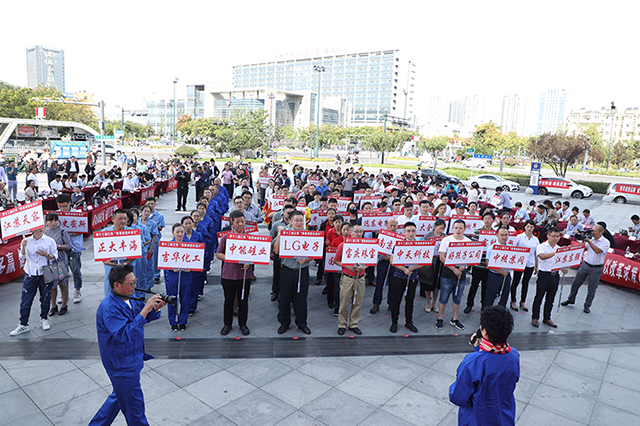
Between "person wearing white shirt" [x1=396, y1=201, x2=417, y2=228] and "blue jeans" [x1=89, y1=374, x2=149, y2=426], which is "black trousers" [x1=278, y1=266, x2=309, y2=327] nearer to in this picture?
"blue jeans" [x1=89, y1=374, x2=149, y2=426]

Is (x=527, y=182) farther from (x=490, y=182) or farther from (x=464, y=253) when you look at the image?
(x=464, y=253)

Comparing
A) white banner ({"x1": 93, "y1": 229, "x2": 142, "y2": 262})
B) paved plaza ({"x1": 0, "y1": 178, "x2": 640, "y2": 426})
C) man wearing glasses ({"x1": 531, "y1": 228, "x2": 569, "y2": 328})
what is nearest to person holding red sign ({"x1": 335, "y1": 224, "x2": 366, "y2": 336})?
paved plaza ({"x1": 0, "y1": 178, "x2": 640, "y2": 426})

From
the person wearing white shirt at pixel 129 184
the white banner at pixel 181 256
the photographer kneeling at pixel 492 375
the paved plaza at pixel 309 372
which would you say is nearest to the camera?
the photographer kneeling at pixel 492 375

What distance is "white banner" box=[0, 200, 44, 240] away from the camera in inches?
276

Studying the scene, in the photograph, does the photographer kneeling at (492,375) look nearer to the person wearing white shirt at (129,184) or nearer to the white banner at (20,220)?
the white banner at (20,220)

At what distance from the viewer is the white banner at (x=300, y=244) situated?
6793 mm

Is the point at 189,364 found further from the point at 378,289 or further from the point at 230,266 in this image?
the point at 378,289

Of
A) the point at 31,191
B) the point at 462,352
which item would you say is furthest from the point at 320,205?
the point at 31,191

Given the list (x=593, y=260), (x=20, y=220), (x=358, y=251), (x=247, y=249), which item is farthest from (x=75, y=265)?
(x=593, y=260)

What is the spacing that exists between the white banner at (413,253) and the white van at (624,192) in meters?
28.0

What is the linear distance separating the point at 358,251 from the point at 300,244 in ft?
3.19

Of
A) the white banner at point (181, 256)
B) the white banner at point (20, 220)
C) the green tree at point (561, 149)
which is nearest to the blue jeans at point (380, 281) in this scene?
the white banner at point (181, 256)

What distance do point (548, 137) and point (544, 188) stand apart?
11.4 m

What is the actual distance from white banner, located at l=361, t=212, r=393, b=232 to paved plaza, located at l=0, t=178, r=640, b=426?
266cm
